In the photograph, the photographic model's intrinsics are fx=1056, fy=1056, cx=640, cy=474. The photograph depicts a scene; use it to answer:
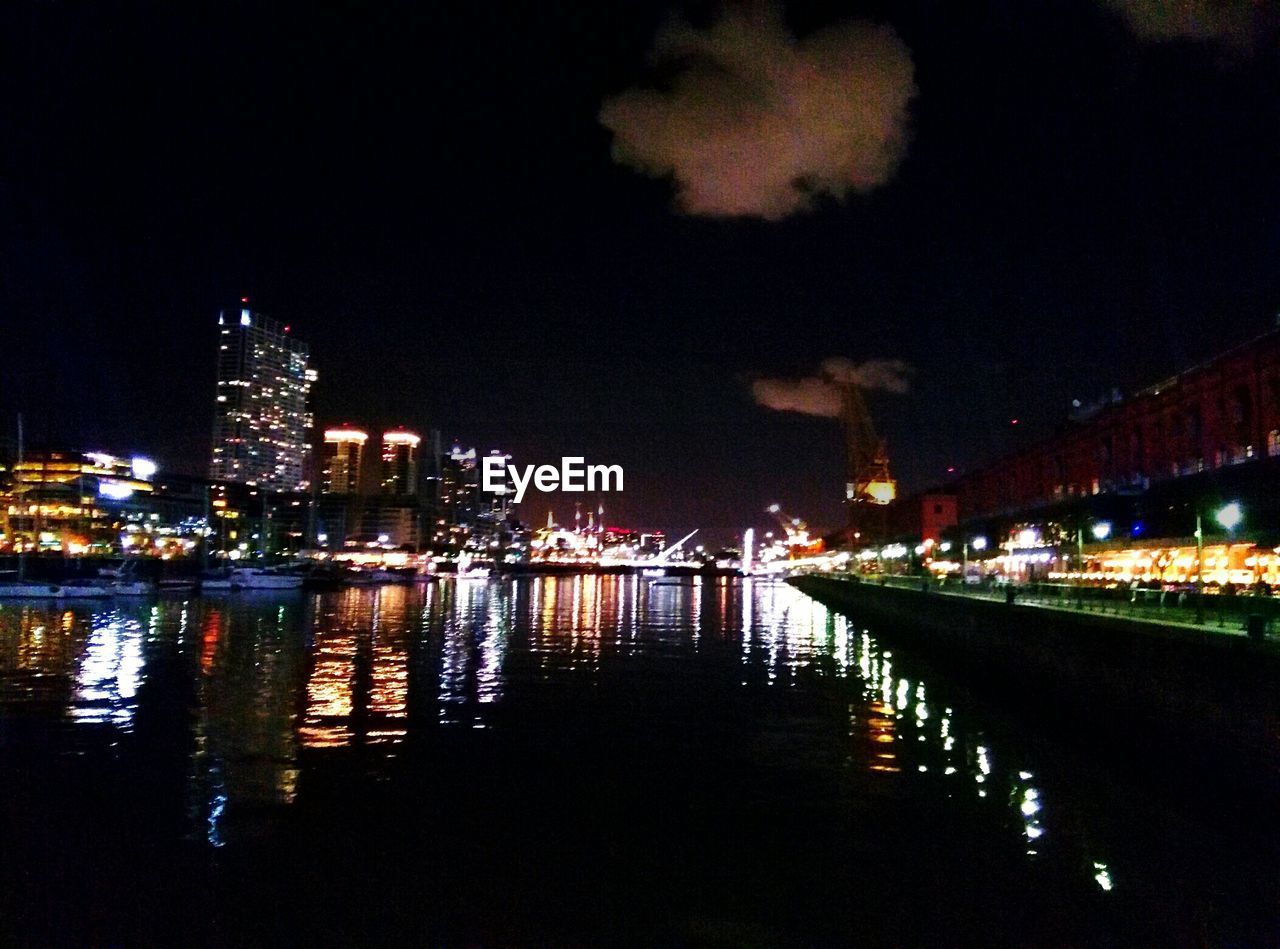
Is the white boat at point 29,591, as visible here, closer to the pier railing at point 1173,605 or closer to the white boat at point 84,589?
the white boat at point 84,589

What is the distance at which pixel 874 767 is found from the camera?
16.9 meters

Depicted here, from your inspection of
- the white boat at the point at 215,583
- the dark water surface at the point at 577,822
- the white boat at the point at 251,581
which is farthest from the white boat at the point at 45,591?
the dark water surface at the point at 577,822

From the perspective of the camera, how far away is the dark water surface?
9.77m

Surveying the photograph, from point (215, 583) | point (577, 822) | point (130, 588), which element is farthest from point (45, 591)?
point (577, 822)

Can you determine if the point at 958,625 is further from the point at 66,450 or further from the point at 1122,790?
the point at 66,450

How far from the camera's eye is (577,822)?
13.2m

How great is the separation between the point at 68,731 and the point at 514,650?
18910 millimetres

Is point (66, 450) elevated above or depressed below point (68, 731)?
above

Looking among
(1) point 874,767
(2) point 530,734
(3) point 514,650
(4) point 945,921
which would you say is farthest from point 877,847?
(3) point 514,650

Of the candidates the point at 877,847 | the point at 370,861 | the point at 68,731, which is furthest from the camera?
the point at 68,731

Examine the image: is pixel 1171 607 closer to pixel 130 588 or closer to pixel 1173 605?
pixel 1173 605

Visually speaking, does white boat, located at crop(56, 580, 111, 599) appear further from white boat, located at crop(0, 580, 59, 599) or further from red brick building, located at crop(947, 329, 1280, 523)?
red brick building, located at crop(947, 329, 1280, 523)

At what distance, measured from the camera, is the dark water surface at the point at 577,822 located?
977 centimetres

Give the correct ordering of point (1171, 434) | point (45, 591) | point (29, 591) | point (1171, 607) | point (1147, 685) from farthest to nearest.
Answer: point (29, 591)
point (45, 591)
point (1171, 434)
point (1171, 607)
point (1147, 685)
